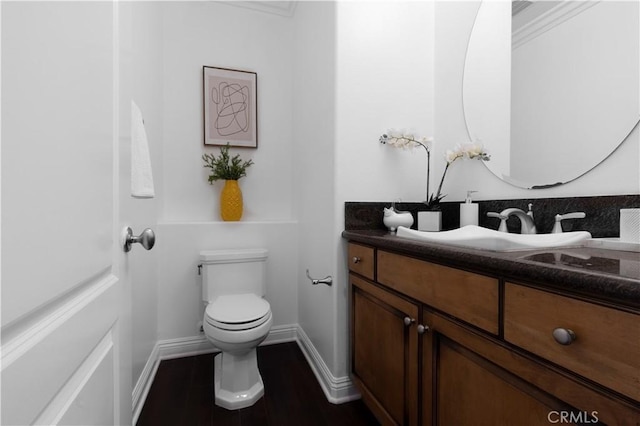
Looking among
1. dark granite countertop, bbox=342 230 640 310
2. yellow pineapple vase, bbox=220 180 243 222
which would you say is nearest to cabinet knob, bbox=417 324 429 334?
dark granite countertop, bbox=342 230 640 310

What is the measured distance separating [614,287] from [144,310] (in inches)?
73.4

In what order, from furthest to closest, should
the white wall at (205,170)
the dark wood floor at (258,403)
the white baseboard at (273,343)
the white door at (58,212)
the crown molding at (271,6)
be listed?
the crown molding at (271,6), the white wall at (205,170), the white baseboard at (273,343), the dark wood floor at (258,403), the white door at (58,212)

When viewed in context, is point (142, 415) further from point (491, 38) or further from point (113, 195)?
point (491, 38)

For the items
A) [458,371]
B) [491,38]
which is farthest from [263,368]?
[491,38]

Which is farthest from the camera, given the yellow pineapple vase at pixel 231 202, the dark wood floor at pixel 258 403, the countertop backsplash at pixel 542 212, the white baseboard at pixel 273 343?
the yellow pineapple vase at pixel 231 202

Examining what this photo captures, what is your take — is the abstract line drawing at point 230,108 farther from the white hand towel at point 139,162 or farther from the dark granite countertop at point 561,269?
the dark granite countertop at point 561,269

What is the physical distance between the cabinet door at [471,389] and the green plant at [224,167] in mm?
1620

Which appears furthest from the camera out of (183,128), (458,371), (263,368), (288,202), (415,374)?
(288,202)

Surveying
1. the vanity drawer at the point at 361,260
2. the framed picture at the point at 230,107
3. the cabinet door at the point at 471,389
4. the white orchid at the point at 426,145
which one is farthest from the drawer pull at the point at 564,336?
the framed picture at the point at 230,107

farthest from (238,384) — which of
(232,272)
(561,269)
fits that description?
(561,269)

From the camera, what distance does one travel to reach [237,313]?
1.56 m

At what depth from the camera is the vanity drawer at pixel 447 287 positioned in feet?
2.44

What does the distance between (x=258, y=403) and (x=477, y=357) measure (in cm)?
120

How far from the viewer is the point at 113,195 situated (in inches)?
27.9
